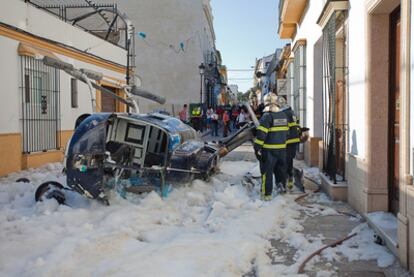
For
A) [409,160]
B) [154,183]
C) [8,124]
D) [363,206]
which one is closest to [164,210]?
[154,183]

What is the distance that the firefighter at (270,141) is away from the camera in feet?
25.1

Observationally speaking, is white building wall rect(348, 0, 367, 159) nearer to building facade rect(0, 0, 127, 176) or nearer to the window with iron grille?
the window with iron grille

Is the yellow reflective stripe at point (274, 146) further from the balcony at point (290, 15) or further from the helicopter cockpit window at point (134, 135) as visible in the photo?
the balcony at point (290, 15)

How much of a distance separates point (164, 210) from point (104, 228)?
3.81 feet

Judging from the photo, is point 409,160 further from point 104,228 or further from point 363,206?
point 104,228

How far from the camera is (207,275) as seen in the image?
4215mm

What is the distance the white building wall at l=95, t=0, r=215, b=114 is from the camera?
1172 inches

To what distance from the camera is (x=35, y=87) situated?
39.2 feet

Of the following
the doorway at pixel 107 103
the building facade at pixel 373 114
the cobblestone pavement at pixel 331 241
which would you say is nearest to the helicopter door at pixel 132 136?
the cobblestone pavement at pixel 331 241

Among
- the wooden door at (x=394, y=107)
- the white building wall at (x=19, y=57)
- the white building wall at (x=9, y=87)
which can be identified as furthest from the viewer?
the white building wall at (x=19, y=57)

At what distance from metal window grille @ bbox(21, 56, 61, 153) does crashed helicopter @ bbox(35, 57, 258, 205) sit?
3.81 meters

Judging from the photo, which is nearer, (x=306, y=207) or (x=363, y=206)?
(x=363, y=206)

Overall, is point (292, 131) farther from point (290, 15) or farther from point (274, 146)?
point (290, 15)

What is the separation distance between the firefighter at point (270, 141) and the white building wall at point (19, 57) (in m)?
6.13
